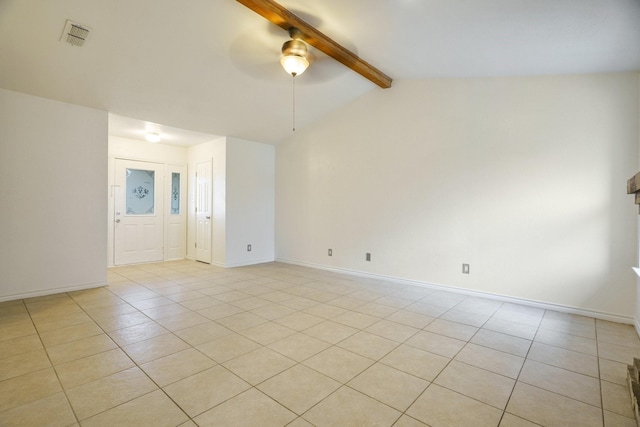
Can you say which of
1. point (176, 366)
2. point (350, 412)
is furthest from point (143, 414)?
point (350, 412)

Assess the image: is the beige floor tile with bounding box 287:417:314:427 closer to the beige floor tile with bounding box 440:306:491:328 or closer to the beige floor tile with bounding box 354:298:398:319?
the beige floor tile with bounding box 354:298:398:319

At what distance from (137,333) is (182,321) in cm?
39

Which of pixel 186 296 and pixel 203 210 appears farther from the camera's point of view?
pixel 203 210

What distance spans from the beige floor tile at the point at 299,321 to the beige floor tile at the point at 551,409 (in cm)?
168

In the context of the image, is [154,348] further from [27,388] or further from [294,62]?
[294,62]

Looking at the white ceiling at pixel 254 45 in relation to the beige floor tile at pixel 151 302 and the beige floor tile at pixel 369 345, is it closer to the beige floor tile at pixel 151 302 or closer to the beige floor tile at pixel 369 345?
the beige floor tile at pixel 151 302

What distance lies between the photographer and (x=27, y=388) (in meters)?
1.82

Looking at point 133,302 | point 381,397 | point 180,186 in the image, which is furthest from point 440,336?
point 180,186

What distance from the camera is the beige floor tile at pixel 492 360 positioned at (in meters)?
2.12

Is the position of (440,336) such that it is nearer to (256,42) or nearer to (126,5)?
(256,42)

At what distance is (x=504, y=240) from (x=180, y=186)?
20.4ft

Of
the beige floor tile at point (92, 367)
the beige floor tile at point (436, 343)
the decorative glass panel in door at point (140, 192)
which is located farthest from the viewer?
the decorative glass panel in door at point (140, 192)

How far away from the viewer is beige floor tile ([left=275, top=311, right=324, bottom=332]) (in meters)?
2.85

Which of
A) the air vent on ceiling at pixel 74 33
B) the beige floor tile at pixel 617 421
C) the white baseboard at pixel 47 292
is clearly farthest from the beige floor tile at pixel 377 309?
the air vent on ceiling at pixel 74 33
